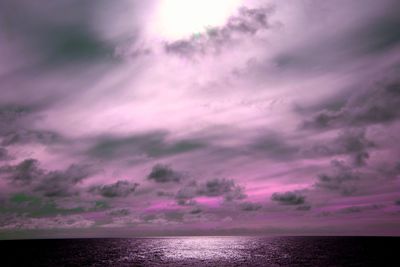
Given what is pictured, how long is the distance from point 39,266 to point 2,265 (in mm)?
12673

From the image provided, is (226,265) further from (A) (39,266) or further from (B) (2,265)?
(B) (2,265)

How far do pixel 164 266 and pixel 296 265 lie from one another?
3634 centimetres

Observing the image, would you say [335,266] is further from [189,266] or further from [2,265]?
[2,265]

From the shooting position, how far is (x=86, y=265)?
87.9m

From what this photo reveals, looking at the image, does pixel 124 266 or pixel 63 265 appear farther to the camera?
pixel 63 265

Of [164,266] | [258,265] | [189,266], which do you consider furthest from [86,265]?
[258,265]

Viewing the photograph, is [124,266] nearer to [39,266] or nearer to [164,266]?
[164,266]

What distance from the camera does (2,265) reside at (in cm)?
8988

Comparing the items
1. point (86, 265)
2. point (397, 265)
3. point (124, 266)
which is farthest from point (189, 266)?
point (397, 265)

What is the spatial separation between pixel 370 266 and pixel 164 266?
56657 millimetres

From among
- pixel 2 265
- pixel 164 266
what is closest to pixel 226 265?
pixel 164 266

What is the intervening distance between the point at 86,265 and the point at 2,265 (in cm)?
2496

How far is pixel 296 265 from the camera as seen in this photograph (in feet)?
282

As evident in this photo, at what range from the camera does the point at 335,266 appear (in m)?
85.2
